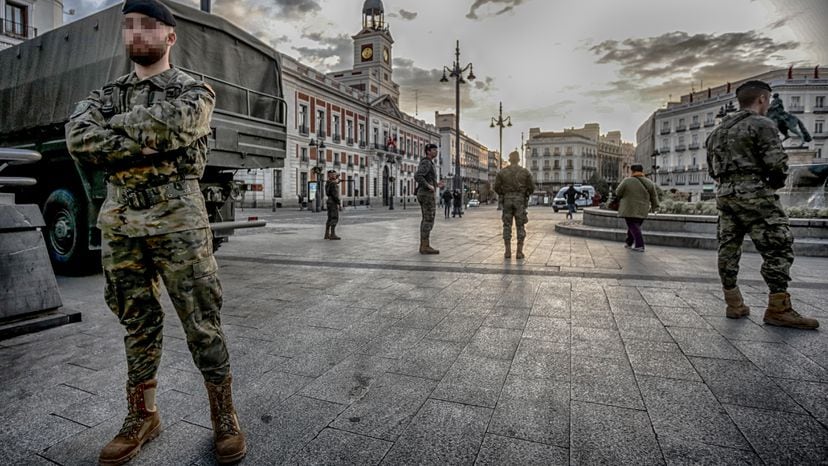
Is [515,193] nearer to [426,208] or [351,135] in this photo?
[426,208]

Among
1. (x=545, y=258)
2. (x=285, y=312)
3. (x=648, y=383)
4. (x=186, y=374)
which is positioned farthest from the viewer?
(x=545, y=258)

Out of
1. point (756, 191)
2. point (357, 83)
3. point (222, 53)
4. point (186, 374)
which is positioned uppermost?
point (357, 83)

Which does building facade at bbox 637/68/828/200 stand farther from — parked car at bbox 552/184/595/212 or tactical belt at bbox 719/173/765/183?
tactical belt at bbox 719/173/765/183

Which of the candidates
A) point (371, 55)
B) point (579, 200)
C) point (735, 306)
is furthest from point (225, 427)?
point (371, 55)

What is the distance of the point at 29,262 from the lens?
3729 mm

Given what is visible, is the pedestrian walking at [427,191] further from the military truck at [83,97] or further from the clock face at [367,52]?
the clock face at [367,52]

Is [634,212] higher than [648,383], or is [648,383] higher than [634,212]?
[634,212]

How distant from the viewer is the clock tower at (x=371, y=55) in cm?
5966

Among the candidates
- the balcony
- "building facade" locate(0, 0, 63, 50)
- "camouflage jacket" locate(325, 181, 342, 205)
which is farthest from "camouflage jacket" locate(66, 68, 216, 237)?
the balcony

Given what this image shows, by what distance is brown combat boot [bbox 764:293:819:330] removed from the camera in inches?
138

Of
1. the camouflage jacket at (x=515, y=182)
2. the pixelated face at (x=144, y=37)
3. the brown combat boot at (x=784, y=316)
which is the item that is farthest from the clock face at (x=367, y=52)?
the pixelated face at (x=144, y=37)

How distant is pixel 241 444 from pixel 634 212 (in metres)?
8.78

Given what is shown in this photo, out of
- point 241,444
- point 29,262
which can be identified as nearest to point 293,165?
point 29,262

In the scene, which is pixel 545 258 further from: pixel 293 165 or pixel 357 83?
pixel 357 83
